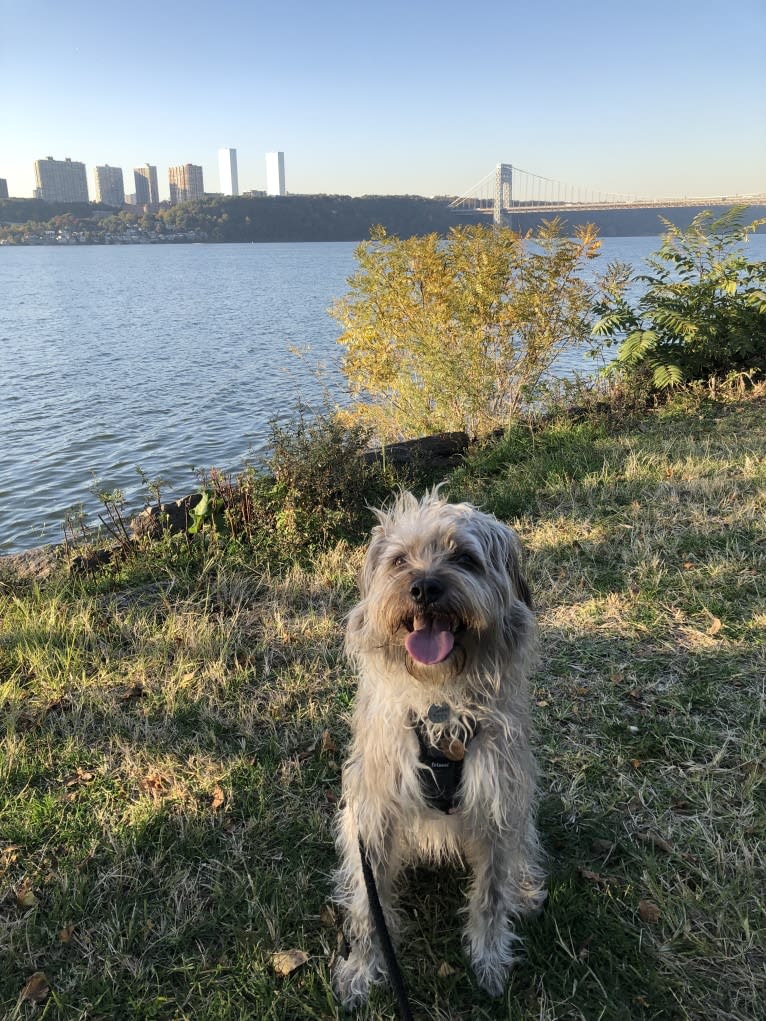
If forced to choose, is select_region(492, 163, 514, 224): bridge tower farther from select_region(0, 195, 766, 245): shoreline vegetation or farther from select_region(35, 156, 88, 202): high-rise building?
select_region(35, 156, 88, 202): high-rise building

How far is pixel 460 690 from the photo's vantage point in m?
2.47

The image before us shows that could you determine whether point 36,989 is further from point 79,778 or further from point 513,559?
point 513,559

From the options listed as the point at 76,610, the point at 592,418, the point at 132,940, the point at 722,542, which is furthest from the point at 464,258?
the point at 132,940

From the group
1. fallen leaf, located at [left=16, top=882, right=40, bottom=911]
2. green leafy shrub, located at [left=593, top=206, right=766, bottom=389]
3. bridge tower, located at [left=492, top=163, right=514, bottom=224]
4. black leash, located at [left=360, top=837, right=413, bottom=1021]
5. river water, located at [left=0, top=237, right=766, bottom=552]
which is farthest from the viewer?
bridge tower, located at [left=492, top=163, right=514, bottom=224]

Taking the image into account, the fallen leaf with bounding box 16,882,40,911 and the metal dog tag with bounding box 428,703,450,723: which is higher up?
the metal dog tag with bounding box 428,703,450,723

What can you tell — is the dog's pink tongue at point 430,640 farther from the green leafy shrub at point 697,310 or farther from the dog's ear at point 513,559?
the green leafy shrub at point 697,310

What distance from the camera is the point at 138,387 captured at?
18.6 m

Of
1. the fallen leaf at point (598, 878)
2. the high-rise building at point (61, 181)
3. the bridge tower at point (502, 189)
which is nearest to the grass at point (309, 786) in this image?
→ the fallen leaf at point (598, 878)

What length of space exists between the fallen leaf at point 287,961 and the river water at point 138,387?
641 centimetres

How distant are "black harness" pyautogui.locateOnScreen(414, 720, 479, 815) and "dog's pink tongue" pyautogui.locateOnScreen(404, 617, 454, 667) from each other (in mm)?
423

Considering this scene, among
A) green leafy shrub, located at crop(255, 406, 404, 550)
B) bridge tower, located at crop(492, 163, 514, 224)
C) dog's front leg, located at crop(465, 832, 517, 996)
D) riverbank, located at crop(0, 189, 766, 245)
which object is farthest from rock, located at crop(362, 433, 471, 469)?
riverbank, located at crop(0, 189, 766, 245)

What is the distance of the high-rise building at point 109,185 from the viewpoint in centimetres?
11179

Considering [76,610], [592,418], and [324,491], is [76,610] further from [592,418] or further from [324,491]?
[592,418]

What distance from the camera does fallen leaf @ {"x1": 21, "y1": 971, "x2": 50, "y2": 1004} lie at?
255cm
